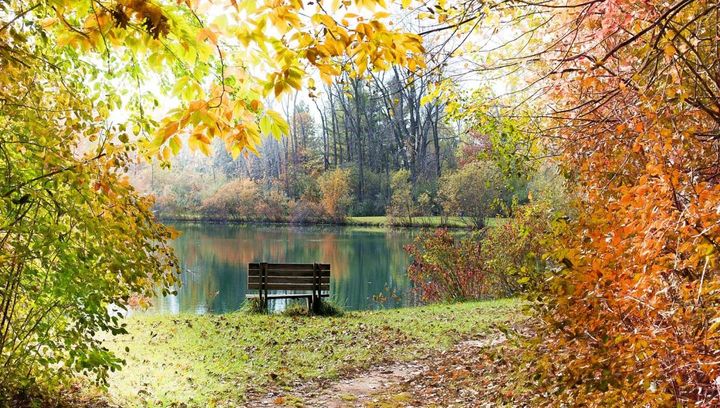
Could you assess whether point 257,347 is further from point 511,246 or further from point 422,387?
point 511,246

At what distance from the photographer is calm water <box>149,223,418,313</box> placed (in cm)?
1622

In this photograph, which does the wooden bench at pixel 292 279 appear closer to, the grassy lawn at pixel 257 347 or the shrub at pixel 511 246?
the grassy lawn at pixel 257 347

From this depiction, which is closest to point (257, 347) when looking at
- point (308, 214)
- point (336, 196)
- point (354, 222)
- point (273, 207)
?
point (354, 222)

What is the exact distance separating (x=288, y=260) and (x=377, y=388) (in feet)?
64.9

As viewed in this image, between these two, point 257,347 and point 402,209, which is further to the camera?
point 402,209

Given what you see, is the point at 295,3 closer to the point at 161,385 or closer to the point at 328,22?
the point at 328,22

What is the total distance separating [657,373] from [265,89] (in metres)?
2.13

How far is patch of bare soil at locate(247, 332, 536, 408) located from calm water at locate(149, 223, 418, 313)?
8.26 meters

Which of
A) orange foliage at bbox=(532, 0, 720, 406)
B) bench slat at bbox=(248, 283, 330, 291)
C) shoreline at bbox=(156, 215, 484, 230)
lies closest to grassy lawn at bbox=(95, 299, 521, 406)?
→ bench slat at bbox=(248, 283, 330, 291)

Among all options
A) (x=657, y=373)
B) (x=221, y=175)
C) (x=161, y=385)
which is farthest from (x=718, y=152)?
(x=221, y=175)

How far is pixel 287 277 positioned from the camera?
11.8m

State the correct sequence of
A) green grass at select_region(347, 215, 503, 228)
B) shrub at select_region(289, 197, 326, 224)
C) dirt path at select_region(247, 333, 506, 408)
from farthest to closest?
shrub at select_region(289, 197, 326, 224) → green grass at select_region(347, 215, 503, 228) → dirt path at select_region(247, 333, 506, 408)

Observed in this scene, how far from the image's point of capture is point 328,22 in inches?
93.4

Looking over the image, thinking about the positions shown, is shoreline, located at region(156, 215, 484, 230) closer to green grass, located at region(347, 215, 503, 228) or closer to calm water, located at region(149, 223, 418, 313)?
green grass, located at region(347, 215, 503, 228)
